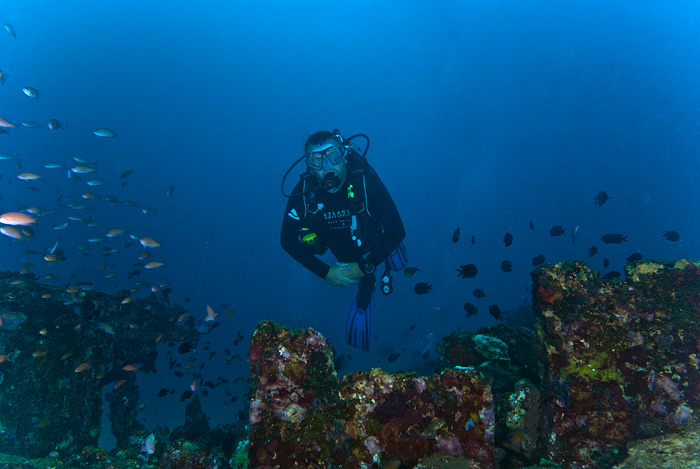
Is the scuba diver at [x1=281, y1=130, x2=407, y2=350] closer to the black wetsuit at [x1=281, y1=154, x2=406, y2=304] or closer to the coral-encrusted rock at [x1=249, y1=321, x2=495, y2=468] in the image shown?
the black wetsuit at [x1=281, y1=154, x2=406, y2=304]

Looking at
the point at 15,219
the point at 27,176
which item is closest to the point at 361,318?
the point at 15,219

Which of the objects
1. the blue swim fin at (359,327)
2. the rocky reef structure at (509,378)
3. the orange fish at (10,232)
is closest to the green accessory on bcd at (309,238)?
the blue swim fin at (359,327)

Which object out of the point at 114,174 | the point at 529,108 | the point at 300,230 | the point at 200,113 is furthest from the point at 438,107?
the point at 300,230

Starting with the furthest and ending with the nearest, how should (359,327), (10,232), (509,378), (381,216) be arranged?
(359,327) → (10,232) → (381,216) → (509,378)

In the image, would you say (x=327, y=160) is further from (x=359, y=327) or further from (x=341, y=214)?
(x=359, y=327)

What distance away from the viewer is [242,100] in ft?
257

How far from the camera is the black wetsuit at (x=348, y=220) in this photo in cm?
667

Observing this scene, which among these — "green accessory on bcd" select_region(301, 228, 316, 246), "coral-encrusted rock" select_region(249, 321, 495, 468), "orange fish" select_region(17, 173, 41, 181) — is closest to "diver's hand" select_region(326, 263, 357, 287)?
"green accessory on bcd" select_region(301, 228, 316, 246)

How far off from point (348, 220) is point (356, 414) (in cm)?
453

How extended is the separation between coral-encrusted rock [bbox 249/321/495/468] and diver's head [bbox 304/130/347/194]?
4.38 meters

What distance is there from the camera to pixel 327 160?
6.72 metres

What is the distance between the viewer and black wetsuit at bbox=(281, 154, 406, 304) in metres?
6.67

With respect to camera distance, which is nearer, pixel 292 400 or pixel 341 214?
pixel 292 400

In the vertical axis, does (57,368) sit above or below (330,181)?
below
